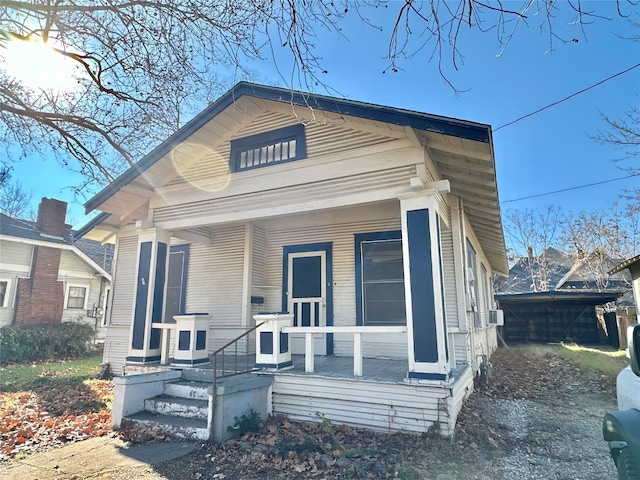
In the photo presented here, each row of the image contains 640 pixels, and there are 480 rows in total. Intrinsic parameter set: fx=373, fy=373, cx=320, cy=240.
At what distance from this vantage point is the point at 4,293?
15.0 m

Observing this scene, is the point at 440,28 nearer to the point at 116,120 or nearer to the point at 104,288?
the point at 116,120

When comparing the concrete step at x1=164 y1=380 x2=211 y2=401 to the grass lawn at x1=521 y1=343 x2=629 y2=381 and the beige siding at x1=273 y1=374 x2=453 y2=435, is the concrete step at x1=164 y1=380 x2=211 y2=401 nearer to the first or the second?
the beige siding at x1=273 y1=374 x2=453 y2=435

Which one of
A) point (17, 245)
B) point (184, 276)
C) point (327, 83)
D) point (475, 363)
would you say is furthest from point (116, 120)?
point (17, 245)

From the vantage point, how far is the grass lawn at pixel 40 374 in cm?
884

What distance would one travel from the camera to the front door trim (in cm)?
769

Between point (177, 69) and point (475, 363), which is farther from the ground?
point (177, 69)

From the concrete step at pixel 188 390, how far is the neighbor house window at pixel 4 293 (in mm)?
13482

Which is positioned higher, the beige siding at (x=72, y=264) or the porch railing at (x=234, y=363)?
the beige siding at (x=72, y=264)

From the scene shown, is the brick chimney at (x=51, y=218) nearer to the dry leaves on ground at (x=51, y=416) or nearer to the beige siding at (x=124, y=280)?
the beige siding at (x=124, y=280)

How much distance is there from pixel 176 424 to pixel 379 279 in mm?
4289

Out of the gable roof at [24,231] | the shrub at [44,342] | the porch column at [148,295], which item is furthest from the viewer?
the gable roof at [24,231]

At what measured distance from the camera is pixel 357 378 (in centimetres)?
503

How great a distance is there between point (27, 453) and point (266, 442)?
287cm

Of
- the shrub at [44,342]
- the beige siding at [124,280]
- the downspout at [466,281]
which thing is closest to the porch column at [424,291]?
the downspout at [466,281]
